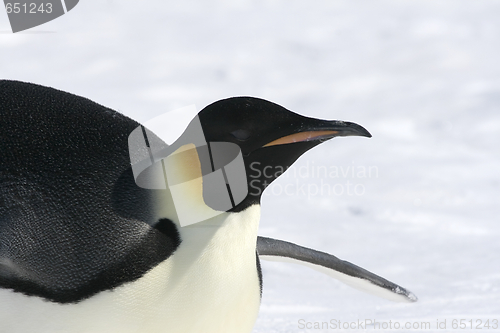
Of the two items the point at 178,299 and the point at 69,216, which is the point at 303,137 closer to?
the point at 178,299

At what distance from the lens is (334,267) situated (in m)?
2.67

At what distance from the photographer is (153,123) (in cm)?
160

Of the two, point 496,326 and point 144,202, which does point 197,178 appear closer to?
point 144,202

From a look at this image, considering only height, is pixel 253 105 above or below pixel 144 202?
above

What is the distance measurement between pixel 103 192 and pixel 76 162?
13 cm

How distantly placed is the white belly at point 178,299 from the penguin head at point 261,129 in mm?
117

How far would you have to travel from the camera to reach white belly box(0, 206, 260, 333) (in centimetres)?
125

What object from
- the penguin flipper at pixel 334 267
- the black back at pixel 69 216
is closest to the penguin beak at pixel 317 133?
the black back at pixel 69 216

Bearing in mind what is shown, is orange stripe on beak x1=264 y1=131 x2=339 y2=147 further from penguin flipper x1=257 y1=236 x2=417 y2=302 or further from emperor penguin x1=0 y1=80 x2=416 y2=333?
penguin flipper x1=257 y1=236 x2=417 y2=302

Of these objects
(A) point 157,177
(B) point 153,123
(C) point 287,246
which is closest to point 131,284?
(A) point 157,177

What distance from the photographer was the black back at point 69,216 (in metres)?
1.26

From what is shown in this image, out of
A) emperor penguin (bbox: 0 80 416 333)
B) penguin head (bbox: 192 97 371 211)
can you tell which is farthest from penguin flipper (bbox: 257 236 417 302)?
penguin head (bbox: 192 97 371 211)

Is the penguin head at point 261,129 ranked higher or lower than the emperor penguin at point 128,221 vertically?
higher

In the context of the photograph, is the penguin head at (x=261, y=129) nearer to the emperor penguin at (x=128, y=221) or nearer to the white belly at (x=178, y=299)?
the emperor penguin at (x=128, y=221)
